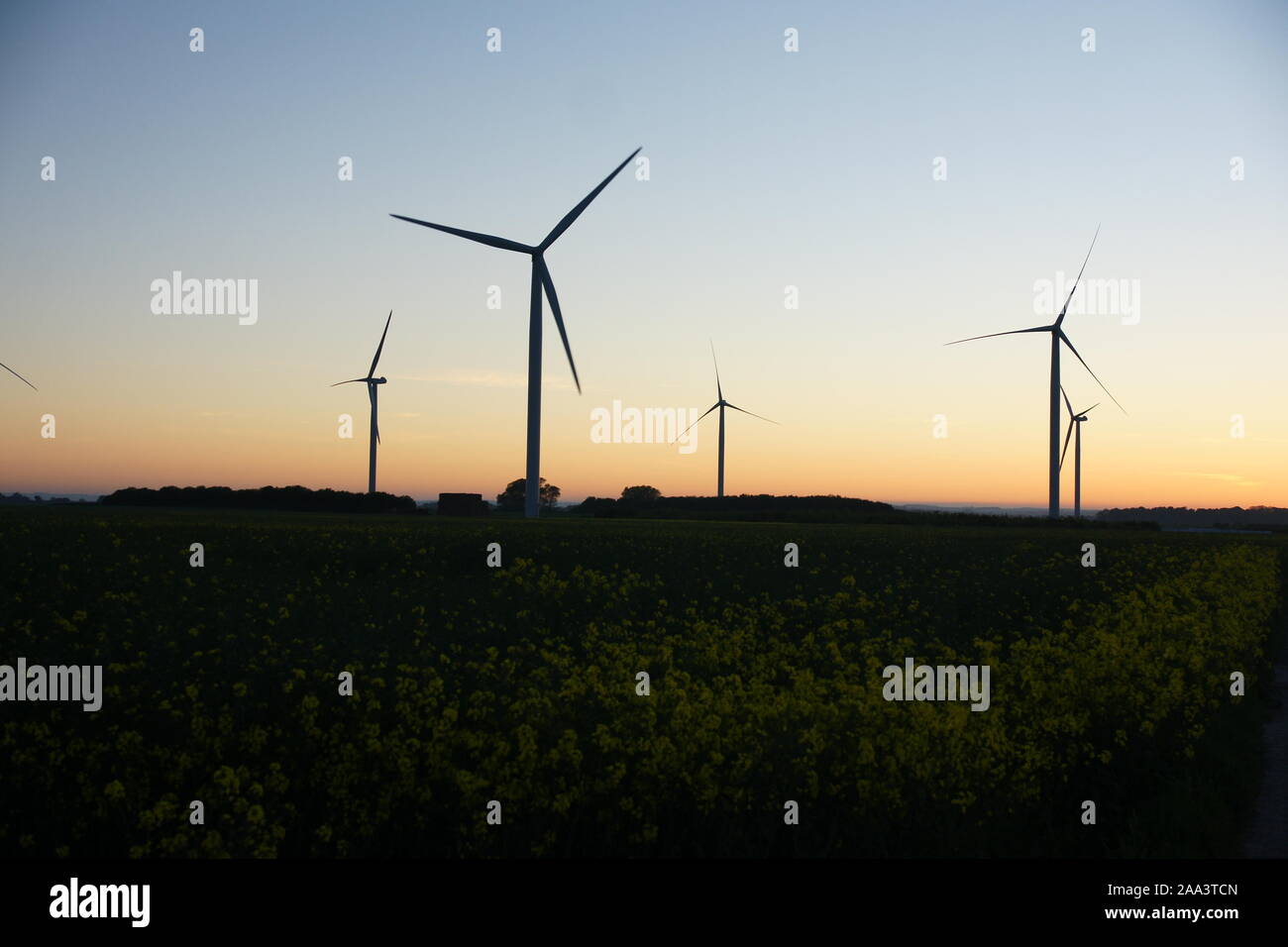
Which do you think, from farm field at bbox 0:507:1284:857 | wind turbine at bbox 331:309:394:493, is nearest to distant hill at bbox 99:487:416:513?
wind turbine at bbox 331:309:394:493

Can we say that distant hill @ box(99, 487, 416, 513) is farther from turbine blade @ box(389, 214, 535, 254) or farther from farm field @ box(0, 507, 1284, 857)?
farm field @ box(0, 507, 1284, 857)

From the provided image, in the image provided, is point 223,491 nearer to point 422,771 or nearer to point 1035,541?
point 1035,541

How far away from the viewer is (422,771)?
36.2 ft

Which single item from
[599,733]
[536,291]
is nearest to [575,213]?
[536,291]

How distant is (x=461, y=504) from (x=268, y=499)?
21.2 metres

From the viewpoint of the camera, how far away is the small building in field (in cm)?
7856

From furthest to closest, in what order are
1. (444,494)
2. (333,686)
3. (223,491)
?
(223,491), (444,494), (333,686)

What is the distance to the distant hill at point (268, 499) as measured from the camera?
269 ft

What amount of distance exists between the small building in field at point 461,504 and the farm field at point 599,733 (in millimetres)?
54524

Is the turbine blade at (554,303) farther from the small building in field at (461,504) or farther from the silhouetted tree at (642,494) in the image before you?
the silhouetted tree at (642,494)

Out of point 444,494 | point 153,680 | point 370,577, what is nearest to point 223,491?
point 444,494

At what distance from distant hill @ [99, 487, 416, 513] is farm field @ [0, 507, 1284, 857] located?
192 feet

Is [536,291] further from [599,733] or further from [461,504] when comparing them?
[599,733]
